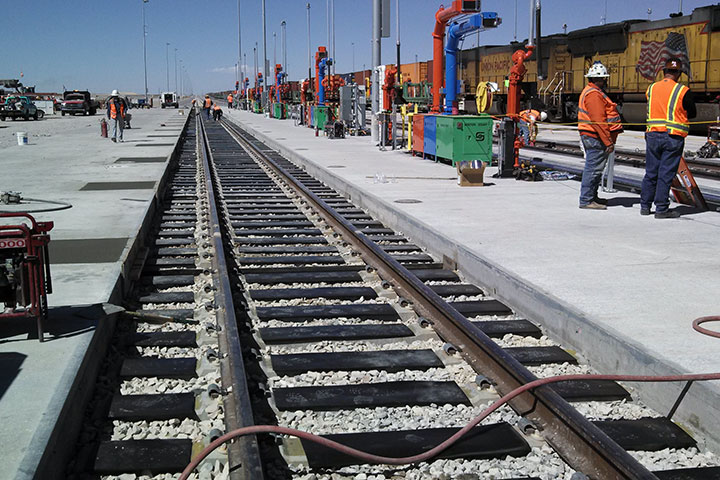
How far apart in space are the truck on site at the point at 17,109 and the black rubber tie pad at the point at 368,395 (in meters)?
57.9

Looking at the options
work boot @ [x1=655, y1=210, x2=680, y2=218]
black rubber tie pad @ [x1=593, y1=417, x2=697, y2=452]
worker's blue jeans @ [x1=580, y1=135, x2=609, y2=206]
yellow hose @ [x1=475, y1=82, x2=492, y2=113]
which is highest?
yellow hose @ [x1=475, y1=82, x2=492, y2=113]

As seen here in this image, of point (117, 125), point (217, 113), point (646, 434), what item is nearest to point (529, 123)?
point (646, 434)

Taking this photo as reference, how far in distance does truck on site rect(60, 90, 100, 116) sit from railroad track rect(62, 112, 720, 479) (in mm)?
66962

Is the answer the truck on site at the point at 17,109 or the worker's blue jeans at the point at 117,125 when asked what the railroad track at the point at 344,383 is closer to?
the worker's blue jeans at the point at 117,125

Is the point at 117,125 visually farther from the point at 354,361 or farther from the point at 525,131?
the point at 354,361

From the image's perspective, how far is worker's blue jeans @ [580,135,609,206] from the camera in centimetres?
1128

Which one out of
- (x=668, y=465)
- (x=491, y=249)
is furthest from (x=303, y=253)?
(x=668, y=465)

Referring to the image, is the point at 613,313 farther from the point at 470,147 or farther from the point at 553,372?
the point at 470,147

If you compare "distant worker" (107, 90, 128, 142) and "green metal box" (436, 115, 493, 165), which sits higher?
"distant worker" (107, 90, 128, 142)

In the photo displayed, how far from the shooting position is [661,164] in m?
10.6

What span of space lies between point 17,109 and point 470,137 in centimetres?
4872

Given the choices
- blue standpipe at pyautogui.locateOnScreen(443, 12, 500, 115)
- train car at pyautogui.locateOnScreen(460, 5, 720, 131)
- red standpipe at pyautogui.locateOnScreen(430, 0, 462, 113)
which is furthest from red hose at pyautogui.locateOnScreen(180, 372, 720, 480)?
train car at pyautogui.locateOnScreen(460, 5, 720, 131)

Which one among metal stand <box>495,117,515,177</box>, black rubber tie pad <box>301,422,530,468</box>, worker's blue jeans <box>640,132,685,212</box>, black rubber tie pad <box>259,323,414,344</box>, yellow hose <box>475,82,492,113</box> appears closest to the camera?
black rubber tie pad <box>301,422,530,468</box>

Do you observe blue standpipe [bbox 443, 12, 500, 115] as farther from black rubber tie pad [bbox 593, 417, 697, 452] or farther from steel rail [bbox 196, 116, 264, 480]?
black rubber tie pad [bbox 593, 417, 697, 452]
